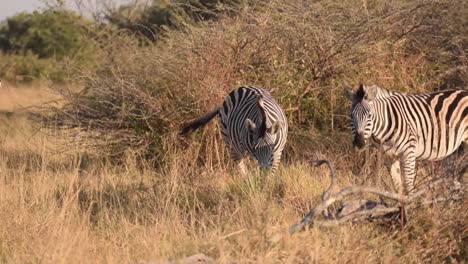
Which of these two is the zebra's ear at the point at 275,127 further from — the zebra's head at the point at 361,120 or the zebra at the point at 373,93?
the zebra at the point at 373,93

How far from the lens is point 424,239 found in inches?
229

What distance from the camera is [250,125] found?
9.02m

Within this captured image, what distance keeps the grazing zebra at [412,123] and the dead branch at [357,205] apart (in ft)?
7.56

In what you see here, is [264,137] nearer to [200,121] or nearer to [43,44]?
[200,121]


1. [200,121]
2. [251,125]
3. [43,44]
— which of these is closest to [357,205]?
[251,125]

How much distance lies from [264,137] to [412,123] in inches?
65.1

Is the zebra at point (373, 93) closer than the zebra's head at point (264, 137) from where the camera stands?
Yes

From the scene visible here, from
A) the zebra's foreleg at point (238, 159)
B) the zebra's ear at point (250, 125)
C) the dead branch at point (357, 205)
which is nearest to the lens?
the dead branch at point (357, 205)

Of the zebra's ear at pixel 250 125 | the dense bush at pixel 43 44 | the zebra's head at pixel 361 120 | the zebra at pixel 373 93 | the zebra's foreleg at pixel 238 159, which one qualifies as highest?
the zebra at pixel 373 93

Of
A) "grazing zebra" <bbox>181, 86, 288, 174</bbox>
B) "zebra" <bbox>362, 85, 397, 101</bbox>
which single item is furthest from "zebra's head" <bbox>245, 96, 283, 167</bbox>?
"zebra" <bbox>362, 85, 397, 101</bbox>

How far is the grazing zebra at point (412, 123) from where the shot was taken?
858cm

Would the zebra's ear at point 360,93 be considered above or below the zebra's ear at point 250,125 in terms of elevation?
above

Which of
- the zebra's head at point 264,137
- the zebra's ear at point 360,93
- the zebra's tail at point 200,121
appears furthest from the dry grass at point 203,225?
the zebra's tail at point 200,121

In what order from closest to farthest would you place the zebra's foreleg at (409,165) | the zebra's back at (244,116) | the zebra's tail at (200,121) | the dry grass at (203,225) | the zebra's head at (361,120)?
the dry grass at (203,225)
the zebra's head at (361,120)
the zebra's foreleg at (409,165)
the zebra's back at (244,116)
the zebra's tail at (200,121)
